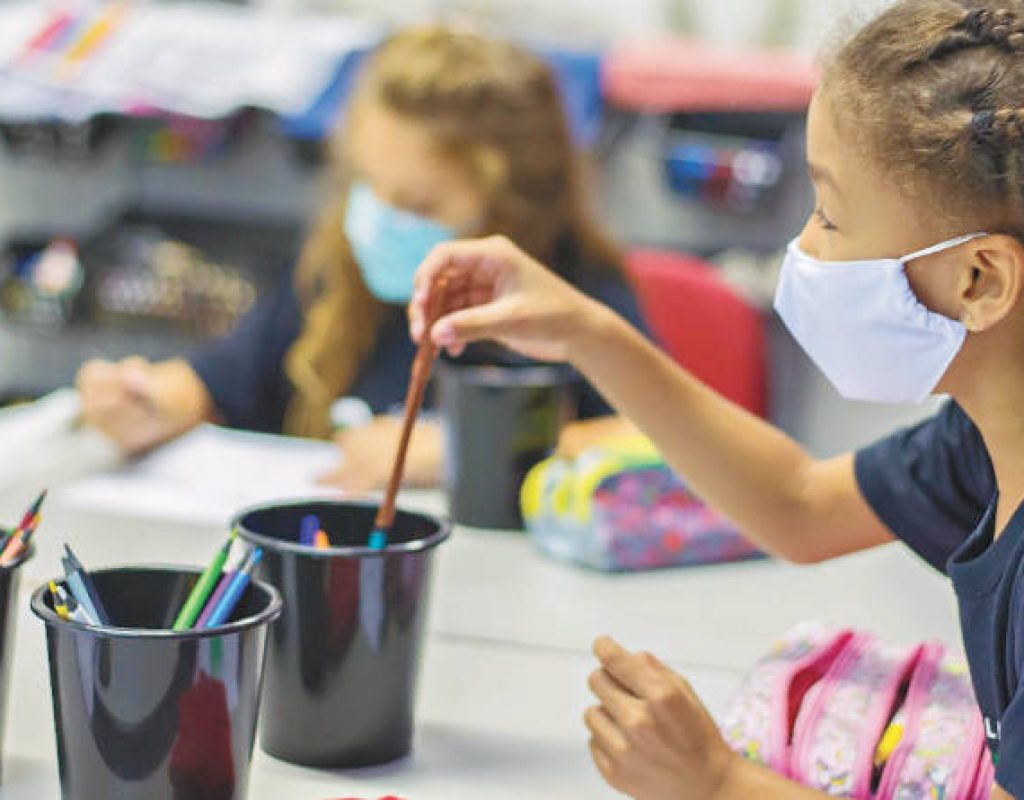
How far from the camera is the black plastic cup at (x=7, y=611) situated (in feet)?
2.82

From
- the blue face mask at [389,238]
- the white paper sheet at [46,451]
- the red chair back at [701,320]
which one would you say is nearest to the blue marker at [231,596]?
the white paper sheet at [46,451]

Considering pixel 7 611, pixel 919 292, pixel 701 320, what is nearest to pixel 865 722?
pixel 919 292

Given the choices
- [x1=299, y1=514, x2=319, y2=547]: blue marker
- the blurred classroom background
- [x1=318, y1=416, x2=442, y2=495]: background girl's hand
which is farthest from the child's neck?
the blurred classroom background

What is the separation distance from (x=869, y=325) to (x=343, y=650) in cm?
34

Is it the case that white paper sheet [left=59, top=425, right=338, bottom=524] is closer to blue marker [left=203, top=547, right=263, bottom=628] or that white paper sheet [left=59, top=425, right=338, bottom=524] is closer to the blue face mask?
the blue face mask

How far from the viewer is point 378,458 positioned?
5.05ft

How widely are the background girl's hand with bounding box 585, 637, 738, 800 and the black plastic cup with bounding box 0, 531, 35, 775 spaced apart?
316 mm

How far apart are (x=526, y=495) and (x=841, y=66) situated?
64 centimetres

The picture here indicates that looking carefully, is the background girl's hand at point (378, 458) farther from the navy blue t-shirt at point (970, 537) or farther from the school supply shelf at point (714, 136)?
the school supply shelf at point (714, 136)

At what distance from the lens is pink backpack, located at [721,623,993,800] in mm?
870

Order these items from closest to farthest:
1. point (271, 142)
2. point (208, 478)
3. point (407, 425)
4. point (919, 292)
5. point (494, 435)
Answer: point (919, 292) < point (407, 425) < point (494, 435) < point (208, 478) < point (271, 142)

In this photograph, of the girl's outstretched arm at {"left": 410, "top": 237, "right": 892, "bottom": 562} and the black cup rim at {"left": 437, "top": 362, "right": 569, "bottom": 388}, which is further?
the black cup rim at {"left": 437, "top": 362, "right": 569, "bottom": 388}

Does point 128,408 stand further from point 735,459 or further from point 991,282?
point 991,282

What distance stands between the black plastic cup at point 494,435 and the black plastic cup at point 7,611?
0.59 m
